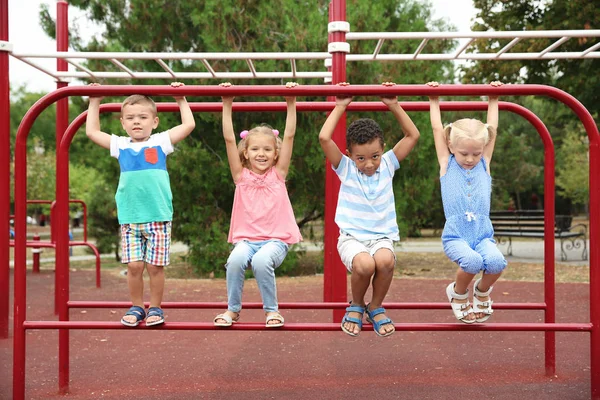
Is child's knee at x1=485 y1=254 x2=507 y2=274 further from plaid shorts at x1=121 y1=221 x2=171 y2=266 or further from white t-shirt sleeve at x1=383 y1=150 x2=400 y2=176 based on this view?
plaid shorts at x1=121 y1=221 x2=171 y2=266

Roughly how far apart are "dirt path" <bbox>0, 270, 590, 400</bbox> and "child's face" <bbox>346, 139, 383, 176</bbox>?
1237 mm

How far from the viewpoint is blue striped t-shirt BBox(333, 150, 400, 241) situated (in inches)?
122

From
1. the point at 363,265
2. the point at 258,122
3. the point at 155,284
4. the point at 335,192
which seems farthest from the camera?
the point at 258,122

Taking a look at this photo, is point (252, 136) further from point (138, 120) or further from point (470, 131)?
point (470, 131)

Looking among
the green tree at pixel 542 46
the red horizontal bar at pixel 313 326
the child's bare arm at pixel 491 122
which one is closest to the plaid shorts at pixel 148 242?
the red horizontal bar at pixel 313 326

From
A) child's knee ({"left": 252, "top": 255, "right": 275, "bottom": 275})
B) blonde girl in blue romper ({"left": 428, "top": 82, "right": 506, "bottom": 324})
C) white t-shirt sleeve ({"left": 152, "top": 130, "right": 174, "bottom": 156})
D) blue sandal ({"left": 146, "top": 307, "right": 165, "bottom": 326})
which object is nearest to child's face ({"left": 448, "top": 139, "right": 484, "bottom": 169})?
blonde girl in blue romper ({"left": 428, "top": 82, "right": 506, "bottom": 324})

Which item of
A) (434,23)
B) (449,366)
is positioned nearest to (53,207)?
(449,366)

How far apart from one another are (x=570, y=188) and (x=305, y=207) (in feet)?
68.4

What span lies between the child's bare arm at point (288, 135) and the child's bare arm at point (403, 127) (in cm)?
44

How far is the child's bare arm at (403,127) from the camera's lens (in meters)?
3.06

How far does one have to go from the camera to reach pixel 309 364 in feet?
13.6

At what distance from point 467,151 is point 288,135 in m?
0.89

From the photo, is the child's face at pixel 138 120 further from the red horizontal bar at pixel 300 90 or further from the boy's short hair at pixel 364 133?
the boy's short hair at pixel 364 133

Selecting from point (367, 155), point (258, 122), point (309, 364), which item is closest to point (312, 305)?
point (309, 364)
